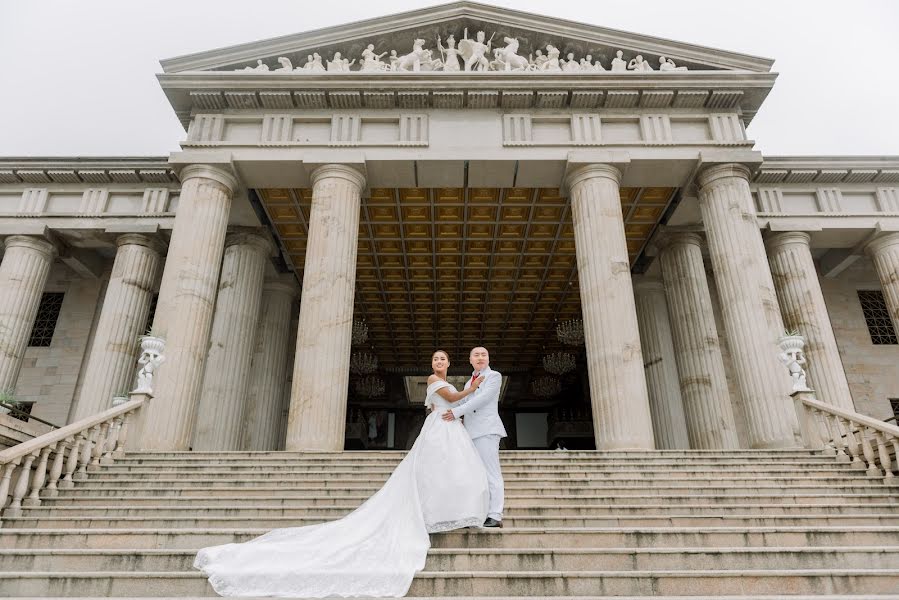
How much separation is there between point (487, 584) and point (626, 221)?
1624 cm

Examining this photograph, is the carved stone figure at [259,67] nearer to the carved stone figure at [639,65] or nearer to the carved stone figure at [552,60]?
the carved stone figure at [552,60]

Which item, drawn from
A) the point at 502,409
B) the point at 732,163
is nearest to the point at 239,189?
the point at 732,163

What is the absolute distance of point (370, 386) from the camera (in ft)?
93.6

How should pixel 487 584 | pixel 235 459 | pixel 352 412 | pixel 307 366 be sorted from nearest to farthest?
1. pixel 487 584
2. pixel 235 459
3. pixel 307 366
4. pixel 352 412

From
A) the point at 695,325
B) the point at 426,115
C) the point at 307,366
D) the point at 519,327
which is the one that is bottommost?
the point at 307,366

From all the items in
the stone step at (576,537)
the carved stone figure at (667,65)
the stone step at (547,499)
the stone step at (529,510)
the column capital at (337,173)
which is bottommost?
the stone step at (576,537)

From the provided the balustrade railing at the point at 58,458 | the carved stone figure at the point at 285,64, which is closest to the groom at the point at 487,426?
the balustrade railing at the point at 58,458

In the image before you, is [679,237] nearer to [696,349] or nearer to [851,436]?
[696,349]

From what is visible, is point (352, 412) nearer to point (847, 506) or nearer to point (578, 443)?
point (578, 443)

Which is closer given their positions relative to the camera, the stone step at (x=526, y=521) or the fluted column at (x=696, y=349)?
the stone step at (x=526, y=521)

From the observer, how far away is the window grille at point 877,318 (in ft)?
70.3

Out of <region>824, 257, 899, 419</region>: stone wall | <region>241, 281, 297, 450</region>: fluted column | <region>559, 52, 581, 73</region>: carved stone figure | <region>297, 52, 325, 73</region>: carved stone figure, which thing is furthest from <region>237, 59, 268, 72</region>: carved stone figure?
<region>824, 257, 899, 419</region>: stone wall

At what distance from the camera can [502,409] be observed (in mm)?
32344

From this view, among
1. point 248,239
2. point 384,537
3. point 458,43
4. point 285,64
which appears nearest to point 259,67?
point 285,64
